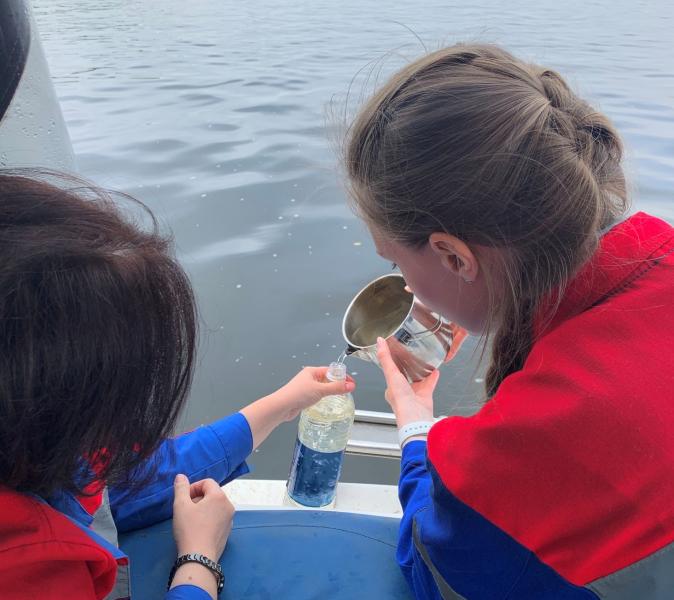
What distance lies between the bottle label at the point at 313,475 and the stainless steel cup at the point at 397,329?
36 cm

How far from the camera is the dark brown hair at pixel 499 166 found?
972mm

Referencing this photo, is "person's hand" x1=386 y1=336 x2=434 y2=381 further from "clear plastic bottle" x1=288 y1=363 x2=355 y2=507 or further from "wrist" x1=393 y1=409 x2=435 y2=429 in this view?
"clear plastic bottle" x1=288 y1=363 x2=355 y2=507

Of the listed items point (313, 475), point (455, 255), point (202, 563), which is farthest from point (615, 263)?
point (313, 475)

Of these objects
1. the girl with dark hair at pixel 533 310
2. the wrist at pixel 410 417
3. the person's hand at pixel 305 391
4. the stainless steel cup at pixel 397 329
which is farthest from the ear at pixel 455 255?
the person's hand at pixel 305 391

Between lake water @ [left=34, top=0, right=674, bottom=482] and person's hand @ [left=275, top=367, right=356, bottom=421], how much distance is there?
0.55 meters

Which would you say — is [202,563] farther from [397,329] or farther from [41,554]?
[397,329]

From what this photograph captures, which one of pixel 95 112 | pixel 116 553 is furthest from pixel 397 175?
pixel 95 112

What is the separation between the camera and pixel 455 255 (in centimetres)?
106

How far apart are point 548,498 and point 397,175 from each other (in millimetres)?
555

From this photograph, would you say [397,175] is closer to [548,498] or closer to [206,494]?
[548,498]

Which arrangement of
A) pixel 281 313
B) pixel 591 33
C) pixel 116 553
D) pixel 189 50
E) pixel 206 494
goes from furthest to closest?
pixel 591 33
pixel 189 50
pixel 281 313
pixel 206 494
pixel 116 553

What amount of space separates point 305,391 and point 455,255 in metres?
0.74

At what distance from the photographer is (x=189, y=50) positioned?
27.7 ft

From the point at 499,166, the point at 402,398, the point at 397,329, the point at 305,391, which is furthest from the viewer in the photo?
the point at 305,391
